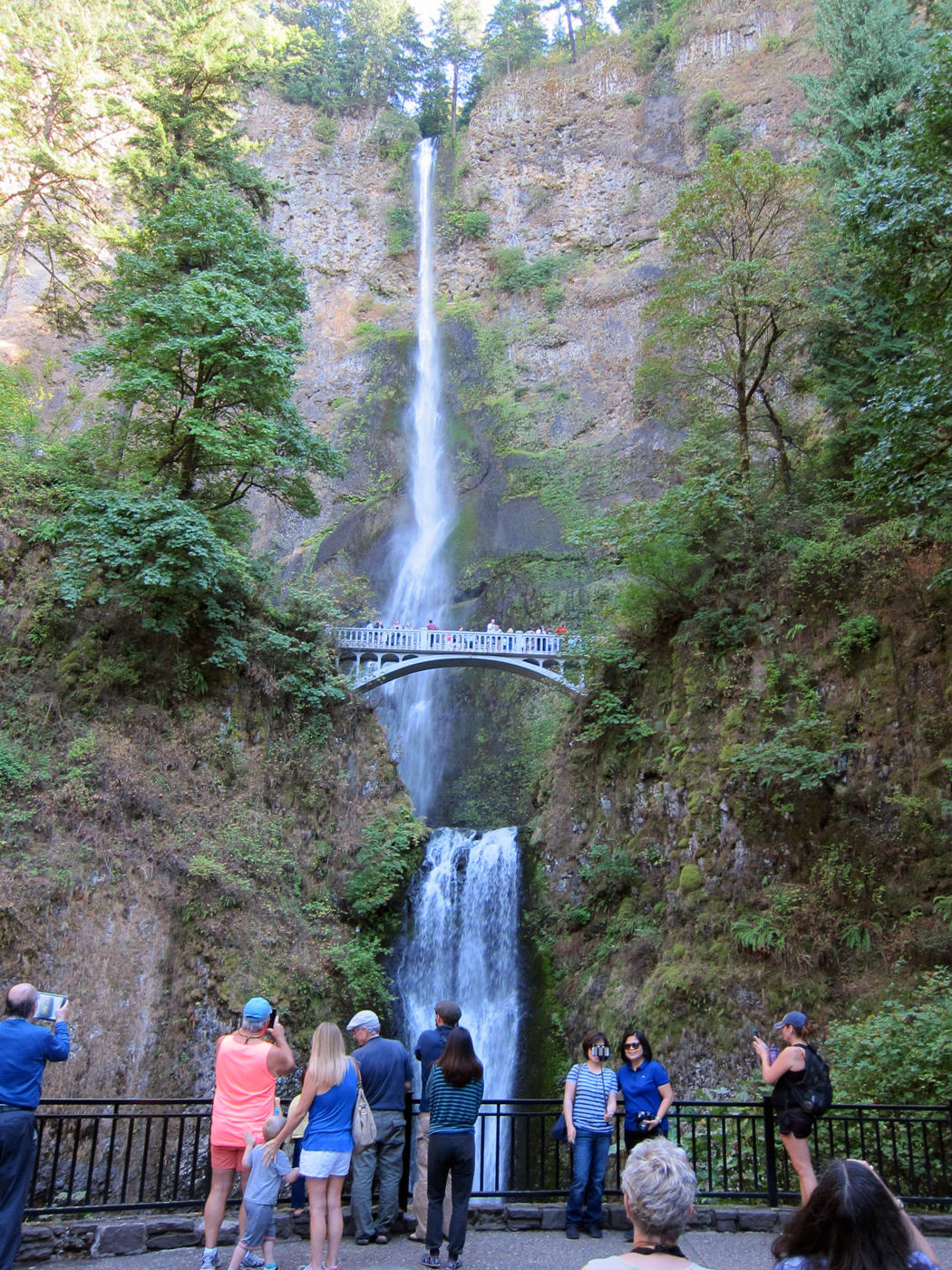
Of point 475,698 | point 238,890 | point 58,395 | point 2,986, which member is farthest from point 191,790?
point 58,395

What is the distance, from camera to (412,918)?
62.1 feet

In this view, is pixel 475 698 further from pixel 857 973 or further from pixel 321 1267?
pixel 321 1267

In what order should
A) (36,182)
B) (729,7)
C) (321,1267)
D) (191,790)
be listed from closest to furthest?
(321,1267)
(191,790)
(36,182)
(729,7)

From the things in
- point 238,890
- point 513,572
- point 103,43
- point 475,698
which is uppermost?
point 103,43

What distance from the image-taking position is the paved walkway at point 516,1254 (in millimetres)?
5594

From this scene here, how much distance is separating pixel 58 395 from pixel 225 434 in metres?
27.5

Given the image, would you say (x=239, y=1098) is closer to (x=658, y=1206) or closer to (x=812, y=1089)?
(x=658, y=1206)

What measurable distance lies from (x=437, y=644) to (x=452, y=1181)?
20.0 m

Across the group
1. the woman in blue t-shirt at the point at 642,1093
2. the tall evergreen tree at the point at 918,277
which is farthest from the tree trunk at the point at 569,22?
the woman in blue t-shirt at the point at 642,1093

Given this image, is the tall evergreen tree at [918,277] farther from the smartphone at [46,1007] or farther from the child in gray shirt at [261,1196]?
the smartphone at [46,1007]

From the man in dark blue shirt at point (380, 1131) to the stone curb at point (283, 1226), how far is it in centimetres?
26

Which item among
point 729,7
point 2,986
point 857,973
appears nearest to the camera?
point 857,973

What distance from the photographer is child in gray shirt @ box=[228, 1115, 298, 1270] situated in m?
5.07

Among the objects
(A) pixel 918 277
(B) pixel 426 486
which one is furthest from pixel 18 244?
(B) pixel 426 486
